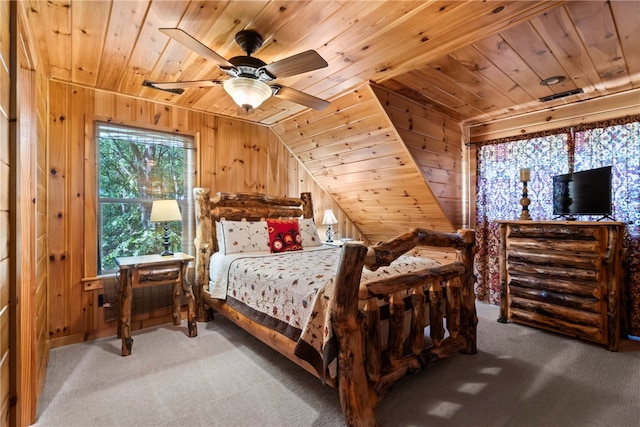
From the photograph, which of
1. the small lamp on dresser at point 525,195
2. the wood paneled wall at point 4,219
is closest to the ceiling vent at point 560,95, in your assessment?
the small lamp on dresser at point 525,195

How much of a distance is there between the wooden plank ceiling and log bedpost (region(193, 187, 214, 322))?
105cm

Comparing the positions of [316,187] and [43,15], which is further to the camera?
[316,187]

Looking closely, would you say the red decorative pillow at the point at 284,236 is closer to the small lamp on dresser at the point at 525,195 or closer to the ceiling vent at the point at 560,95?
the small lamp on dresser at the point at 525,195

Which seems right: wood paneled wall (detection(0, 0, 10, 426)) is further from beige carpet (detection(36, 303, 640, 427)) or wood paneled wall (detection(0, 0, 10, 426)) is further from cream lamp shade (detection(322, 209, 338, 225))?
cream lamp shade (detection(322, 209, 338, 225))

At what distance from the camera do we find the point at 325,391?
1.96 meters

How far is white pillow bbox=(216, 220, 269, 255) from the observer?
311 centimetres

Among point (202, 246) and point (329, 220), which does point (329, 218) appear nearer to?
point (329, 220)

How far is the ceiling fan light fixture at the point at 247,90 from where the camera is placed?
195cm

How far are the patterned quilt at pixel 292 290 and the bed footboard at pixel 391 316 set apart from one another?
12 cm

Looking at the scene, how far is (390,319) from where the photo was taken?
184cm

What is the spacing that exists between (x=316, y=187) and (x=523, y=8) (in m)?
3.24

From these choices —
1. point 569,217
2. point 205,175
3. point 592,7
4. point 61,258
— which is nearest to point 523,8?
point 592,7

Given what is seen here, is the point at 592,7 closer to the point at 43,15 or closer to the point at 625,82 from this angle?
the point at 625,82

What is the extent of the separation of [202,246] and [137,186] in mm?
902
